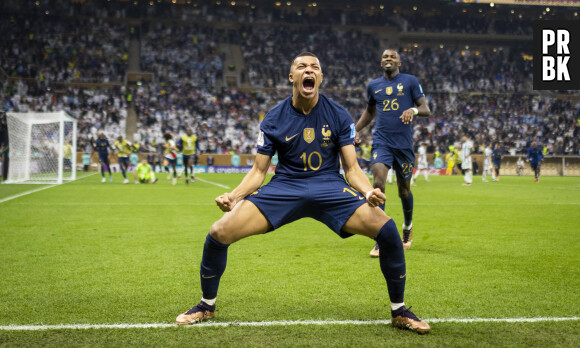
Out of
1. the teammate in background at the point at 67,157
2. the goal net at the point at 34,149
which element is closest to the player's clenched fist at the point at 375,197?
the goal net at the point at 34,149

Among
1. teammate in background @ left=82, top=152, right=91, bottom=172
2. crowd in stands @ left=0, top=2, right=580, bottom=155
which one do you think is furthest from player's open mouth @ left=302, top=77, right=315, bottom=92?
teammate in background @ left=82, top=152, right=91, bottom=172

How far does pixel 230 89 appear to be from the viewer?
46.6 meters

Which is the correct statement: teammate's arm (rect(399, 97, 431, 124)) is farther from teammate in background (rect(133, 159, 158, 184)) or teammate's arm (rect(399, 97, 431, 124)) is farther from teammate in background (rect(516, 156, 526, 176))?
teammate in background (rect(516, 156, 526, 176))

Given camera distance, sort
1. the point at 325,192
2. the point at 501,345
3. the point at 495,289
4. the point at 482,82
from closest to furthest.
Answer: the point at 501,345
the point at 325,192
the point at 495,289
the point at 482,82

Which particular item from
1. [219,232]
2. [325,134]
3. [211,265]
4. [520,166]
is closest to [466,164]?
[520,166]

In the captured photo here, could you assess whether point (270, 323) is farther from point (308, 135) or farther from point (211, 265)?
point (308, 135)

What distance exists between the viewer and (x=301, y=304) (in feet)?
15.2

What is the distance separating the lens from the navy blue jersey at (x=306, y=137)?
4246 mm

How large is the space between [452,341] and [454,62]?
5368 cm

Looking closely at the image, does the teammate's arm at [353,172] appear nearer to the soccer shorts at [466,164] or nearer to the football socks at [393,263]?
the football socks at [393,263]

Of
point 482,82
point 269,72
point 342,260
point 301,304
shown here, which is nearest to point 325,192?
point 301,304

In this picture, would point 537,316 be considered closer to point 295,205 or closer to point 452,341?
point 452,341

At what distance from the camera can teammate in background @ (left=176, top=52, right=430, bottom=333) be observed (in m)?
4.03

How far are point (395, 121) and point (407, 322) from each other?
3869mm
